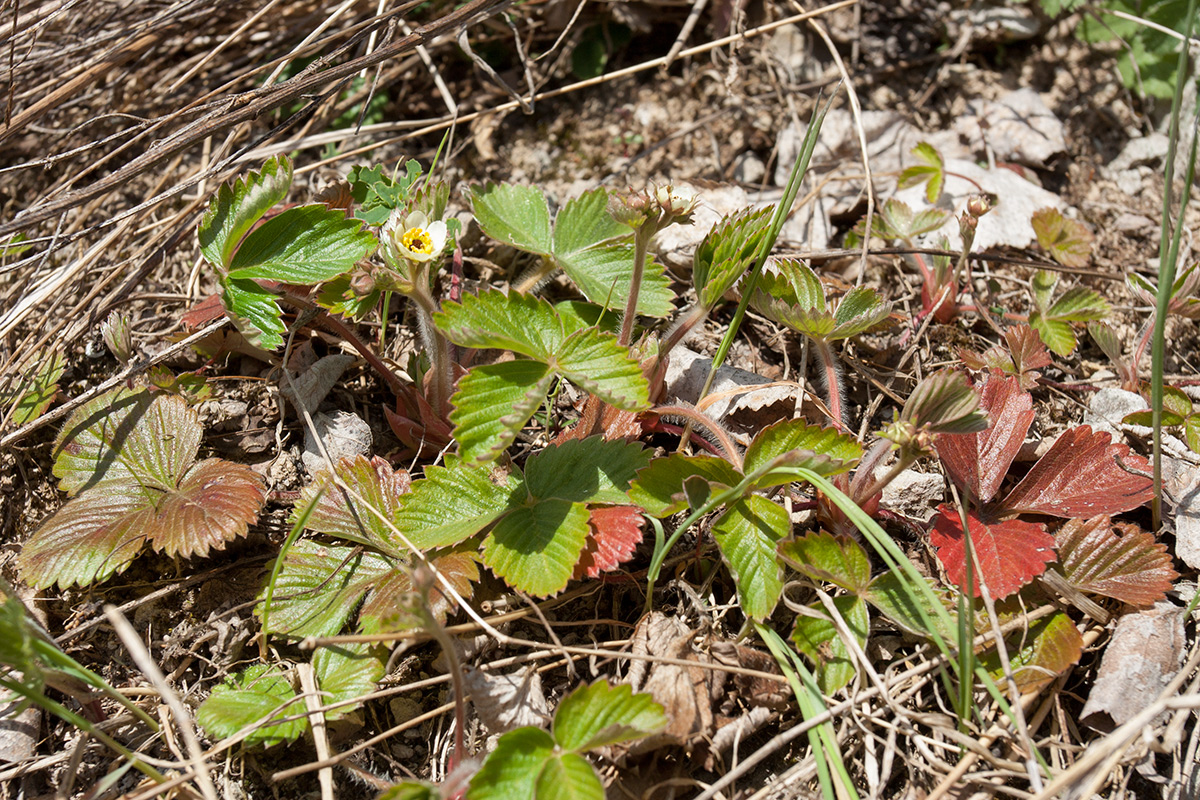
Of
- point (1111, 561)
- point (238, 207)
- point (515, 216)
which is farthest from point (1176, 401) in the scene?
point (238, 207)

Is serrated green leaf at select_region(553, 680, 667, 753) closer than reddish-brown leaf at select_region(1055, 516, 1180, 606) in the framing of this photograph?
Yes

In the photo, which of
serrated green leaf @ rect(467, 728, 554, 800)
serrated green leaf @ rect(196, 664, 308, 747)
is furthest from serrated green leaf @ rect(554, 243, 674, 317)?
serrated green leaf @ rect(196, 664, 308, 747)

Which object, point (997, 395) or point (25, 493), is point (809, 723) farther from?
point (25, 493)

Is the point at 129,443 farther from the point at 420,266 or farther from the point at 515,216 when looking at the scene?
the point at 515,216

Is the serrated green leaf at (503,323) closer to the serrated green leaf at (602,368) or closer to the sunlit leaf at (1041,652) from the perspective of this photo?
the serrated green leaf at (602,368)

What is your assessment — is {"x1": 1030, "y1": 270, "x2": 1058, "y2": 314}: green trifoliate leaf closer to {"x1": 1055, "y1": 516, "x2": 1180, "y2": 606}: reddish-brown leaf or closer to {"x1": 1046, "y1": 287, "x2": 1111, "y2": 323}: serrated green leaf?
{"x1": 1046, "y1": 287, "x2": 1111, "y2": 323}: serrated green leaf

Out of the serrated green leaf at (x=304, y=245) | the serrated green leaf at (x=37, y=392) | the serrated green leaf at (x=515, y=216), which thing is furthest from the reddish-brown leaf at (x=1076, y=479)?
the serrated green leaf at (x=37, y=392)
